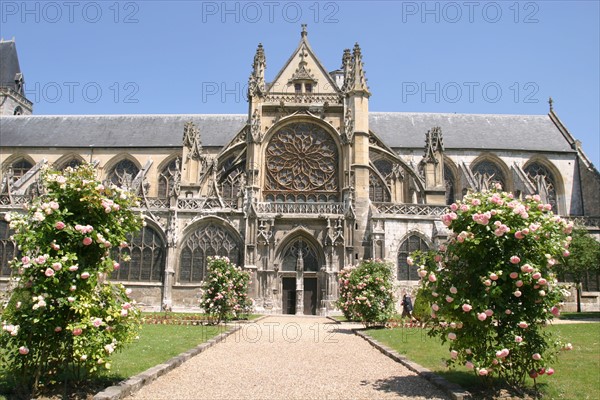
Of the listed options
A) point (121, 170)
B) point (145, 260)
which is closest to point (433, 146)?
point (145, 260)

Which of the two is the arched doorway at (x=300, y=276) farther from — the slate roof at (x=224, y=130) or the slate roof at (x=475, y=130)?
the slate roof at (x=475, y=130)

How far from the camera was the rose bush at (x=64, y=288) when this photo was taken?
6.45m

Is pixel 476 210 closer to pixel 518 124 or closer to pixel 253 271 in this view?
pixel 253 271

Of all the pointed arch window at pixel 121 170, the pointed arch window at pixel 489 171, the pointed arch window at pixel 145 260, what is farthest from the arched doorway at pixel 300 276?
the pointed arch window at pixel 121 170

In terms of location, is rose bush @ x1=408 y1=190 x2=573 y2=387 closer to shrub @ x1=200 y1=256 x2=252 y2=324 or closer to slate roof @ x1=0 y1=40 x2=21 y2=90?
shrub @ x1=200 y1=256 x2=252 y2=324

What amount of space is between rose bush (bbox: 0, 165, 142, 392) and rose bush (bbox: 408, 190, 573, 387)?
484 centimetres

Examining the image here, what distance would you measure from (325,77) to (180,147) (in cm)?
1244

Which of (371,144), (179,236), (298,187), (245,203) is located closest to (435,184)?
(371,144)

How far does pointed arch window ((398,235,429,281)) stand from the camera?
25.8 metres

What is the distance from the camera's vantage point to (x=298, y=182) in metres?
28.5

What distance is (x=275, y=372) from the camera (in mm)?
9016

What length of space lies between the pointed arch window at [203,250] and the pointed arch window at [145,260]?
1179 millimetres

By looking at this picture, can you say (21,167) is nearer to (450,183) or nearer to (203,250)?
(203,250)

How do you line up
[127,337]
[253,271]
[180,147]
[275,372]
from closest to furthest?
1. [127,337]
2. [275,372]
3. [253,271]
4. [180,147]
